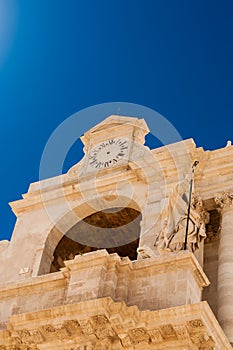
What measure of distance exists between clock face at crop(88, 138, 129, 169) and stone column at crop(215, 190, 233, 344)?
454 centimetres

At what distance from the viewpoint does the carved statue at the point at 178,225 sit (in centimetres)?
1991

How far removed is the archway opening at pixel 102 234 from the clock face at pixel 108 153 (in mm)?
1618

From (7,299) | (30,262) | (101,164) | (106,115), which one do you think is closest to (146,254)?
(7,299)

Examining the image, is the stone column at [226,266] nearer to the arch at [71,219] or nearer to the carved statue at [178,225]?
the carved statue at [178,225]

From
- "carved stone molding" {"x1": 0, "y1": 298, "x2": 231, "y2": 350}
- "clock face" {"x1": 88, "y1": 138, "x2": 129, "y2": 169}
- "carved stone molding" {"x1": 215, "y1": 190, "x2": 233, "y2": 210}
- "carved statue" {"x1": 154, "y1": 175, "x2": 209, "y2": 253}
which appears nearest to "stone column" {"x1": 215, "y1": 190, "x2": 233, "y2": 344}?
"carved stone molding" {"x1": 215, "y1": 190, "x2": 233, "y2": 210}

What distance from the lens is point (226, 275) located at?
20.2 metres

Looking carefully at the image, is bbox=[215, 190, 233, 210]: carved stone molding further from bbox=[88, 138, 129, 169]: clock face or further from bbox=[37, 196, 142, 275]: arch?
bbox=[88, 138, 129, 169]: clock face

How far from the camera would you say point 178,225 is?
66.7 ft

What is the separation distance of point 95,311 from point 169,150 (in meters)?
9.59

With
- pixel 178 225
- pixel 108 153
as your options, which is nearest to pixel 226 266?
pixel 178 225

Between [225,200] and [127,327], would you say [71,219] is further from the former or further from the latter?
[127,327]

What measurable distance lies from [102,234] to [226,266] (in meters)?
6.39

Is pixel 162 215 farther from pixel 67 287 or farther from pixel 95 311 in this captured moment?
pixel 95 311

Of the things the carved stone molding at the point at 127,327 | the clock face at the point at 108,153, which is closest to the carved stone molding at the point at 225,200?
the clock face at the point at 108,153
